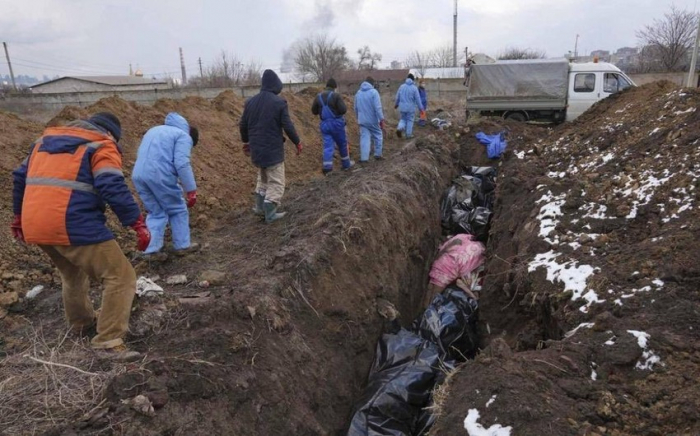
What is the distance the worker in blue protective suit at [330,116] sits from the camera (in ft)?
25.1

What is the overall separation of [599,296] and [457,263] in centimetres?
249

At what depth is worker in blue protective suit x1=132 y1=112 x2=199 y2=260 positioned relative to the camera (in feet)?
13.9

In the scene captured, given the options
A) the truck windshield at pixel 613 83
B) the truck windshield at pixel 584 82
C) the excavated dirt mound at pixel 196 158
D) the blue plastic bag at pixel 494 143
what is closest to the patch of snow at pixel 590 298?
the excavated dirt mound at pixel 196 158

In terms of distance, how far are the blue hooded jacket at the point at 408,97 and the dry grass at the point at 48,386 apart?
9.98 m

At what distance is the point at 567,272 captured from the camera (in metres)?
3.69

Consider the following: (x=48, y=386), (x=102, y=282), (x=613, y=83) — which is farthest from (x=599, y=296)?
(x=613, y=83)

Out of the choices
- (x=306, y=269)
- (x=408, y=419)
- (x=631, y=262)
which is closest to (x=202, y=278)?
(x=306, y=269)

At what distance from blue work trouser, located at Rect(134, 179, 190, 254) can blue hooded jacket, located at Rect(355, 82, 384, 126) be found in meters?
5.04

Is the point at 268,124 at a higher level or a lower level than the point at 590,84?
lower

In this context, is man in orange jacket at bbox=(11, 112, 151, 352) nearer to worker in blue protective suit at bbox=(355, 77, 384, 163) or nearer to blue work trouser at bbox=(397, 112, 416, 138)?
worker in blue protective suit at bbox=(355, 77, 384, 163)

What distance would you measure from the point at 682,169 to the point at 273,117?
176 inches

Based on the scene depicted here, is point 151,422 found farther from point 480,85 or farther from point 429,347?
point 480,85

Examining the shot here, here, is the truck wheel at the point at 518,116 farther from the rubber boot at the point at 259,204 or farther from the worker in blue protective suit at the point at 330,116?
the rubber boot at the point at 259,204

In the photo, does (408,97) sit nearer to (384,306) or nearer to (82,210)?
(384,306)
